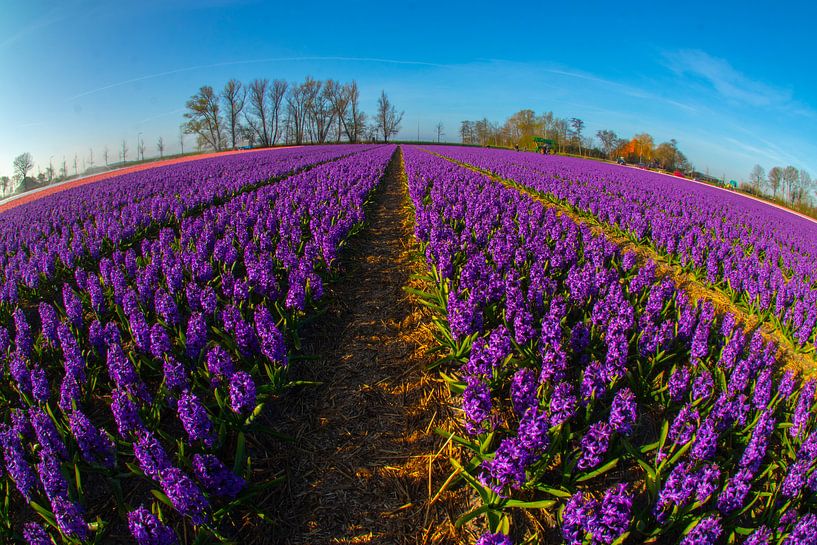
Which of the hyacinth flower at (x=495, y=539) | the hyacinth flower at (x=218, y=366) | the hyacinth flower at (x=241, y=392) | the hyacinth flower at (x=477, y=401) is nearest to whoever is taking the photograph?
the hyacinth flower at (x=495, y=539)

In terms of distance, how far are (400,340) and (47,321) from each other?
4143 mm

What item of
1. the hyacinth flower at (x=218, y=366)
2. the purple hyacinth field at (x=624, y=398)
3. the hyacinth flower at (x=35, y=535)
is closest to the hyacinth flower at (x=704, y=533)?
the purple hyacinth field at (x=624, y=398)

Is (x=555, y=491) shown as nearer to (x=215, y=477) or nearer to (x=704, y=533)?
(x=704, y=533)

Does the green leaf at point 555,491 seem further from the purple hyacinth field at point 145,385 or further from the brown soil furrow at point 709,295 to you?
the brown soil furrow at point 709,295

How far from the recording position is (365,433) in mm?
3494

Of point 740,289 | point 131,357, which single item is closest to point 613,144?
point 740,289

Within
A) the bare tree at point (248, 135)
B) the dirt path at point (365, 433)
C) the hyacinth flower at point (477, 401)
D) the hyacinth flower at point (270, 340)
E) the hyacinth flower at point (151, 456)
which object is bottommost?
the dirt path at point (365, 433)

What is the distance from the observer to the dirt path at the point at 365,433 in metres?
2.76

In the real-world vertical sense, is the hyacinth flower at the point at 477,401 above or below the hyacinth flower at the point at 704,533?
above

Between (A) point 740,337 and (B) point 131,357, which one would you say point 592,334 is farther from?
(B) point 131,357

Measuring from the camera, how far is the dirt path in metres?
2.76

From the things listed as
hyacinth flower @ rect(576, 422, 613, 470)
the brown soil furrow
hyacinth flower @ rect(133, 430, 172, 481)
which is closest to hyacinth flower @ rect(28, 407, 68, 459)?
hyacinth flower @ rect(133, 430, 172, 481)

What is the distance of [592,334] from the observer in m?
4.21

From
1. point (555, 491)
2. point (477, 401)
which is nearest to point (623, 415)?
point (555, 491)
